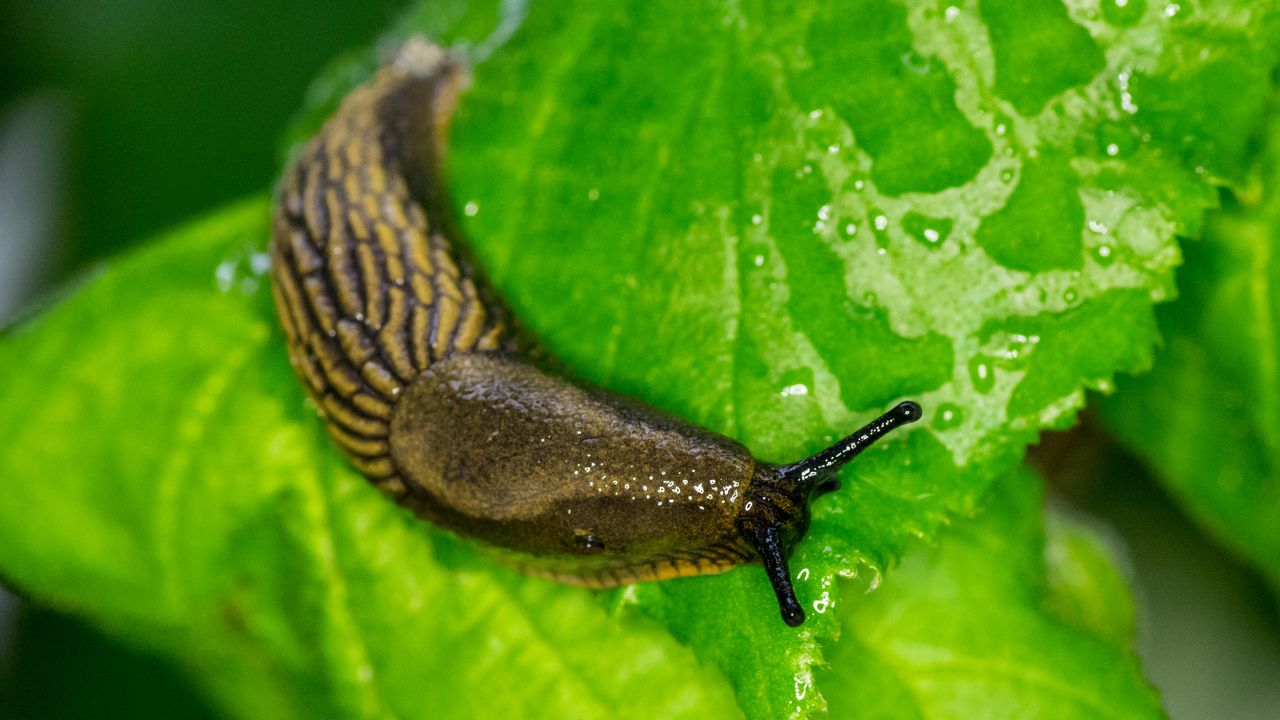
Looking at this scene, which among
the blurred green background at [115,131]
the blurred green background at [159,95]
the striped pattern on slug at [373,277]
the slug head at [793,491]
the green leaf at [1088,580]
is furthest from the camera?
the blurred green background at [159,95]

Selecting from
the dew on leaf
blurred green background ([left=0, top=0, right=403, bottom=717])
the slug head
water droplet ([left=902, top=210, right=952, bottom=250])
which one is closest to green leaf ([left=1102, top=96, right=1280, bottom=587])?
the dew on leaf

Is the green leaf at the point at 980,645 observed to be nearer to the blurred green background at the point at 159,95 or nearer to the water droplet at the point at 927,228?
the water droplet at the point at 927,228

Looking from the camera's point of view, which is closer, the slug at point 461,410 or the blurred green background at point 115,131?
the slug at point 461,410

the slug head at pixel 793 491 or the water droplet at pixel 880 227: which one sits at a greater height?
the water droplet at pixel 880 227

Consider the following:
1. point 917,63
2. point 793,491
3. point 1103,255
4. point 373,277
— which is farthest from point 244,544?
point 1103,255

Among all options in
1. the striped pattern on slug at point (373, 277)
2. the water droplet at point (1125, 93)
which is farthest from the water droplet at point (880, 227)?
the striped pattern on slug at point (373, 277)

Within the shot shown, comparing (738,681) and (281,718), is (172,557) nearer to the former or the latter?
(281,718)

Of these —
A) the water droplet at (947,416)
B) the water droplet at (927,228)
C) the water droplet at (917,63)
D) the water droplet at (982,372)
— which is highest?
the water droplet at (917,63)
